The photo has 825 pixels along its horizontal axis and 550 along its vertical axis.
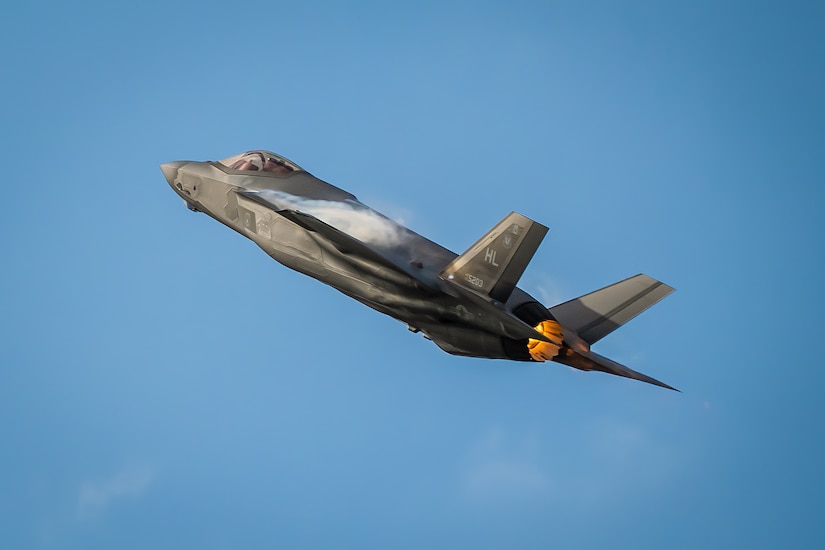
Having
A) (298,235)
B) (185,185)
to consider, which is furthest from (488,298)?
(185,185)

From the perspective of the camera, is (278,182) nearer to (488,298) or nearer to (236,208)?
(236,208)

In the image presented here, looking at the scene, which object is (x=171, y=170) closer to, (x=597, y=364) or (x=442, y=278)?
(x=442, y=278)

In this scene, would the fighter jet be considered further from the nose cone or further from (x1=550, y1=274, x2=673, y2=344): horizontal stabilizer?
the nose cone

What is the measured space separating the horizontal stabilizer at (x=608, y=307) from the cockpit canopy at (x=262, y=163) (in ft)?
25.6

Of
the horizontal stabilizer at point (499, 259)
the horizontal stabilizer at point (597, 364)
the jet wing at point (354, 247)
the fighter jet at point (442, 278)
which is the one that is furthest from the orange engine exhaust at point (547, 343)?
the jet wing at point (354, 247)

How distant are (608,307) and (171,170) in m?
11.9

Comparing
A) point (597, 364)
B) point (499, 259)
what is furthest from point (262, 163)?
point (597, 364)

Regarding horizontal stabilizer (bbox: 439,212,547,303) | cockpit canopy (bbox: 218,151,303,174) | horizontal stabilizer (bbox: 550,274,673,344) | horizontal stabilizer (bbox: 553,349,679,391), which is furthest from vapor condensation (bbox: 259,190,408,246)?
horizontal stabilizer (bbox: 553,349,679,391)

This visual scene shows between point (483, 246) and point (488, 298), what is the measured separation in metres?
1.09

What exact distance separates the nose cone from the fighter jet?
8.26ft

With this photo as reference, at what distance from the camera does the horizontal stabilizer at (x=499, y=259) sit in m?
24.7

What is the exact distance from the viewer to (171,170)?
31203 mm

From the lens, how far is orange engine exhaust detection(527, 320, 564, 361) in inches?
1002

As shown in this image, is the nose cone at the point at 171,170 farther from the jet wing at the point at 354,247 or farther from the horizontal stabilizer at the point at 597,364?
the horizontal stabilizer at the point at 597,364
